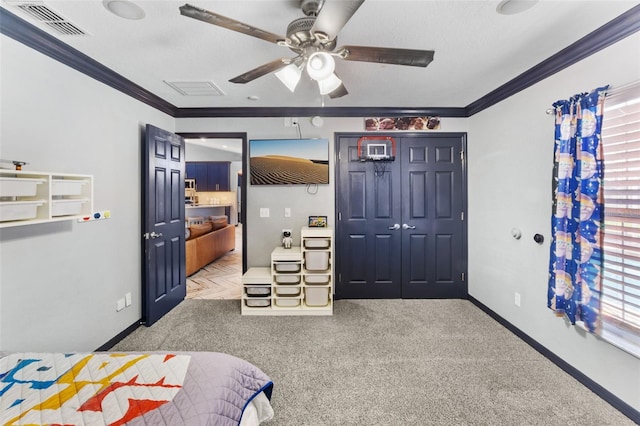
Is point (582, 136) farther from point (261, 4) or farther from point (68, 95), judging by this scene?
→ point (68, 95)

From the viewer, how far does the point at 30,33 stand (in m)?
1.78

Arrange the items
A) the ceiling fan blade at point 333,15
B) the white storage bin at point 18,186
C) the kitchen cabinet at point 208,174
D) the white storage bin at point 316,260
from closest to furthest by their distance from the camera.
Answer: the ceiling fan blade at point 333,15 → the white storage bin at point 18,186 → the white storage bin at point 316,260 → the kitchen cabinet at point 208,174

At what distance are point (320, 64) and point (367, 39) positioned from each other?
73cm

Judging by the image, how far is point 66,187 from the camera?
1.86 meters

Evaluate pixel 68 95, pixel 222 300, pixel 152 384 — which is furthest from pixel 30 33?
pixel 222 300

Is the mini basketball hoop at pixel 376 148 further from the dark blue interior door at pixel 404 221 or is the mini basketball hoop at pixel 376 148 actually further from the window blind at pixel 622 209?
the window blind at pixel 622 209

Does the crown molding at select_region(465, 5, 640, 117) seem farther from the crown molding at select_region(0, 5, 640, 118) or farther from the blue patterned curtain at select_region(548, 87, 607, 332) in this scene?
the blue patterned curtain at select_region(548, 87, 607, 332)

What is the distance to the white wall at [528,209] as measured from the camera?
1816 millimetres

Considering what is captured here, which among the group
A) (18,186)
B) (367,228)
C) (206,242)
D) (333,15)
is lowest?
(206,242)

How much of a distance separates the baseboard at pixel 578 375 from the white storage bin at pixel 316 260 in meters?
1.94

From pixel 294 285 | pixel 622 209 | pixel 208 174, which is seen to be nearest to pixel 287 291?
pixel 294 285

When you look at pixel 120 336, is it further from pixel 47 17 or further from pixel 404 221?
pixel 404 221

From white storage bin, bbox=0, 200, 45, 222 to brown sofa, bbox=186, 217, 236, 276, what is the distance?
2.96 metres

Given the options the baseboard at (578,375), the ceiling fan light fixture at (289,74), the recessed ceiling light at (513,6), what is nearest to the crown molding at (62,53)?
the ceiling fan light fixture at (289,74)
